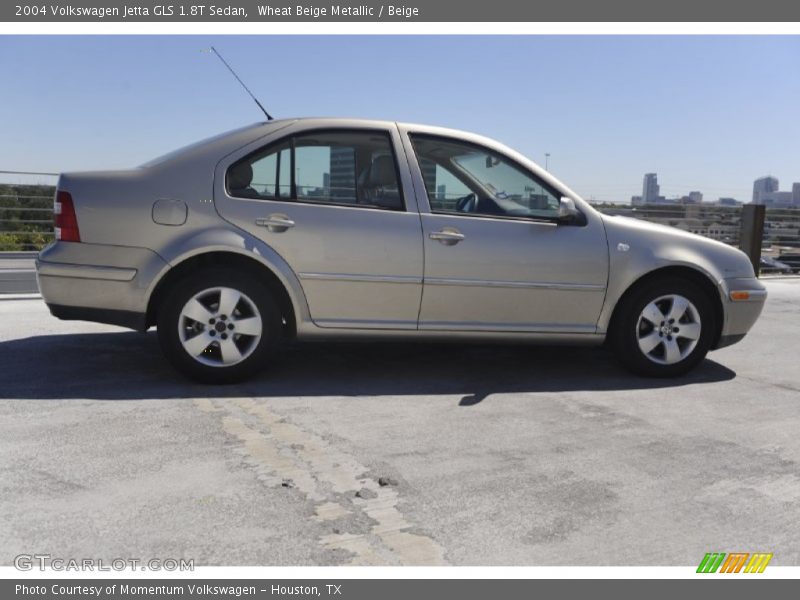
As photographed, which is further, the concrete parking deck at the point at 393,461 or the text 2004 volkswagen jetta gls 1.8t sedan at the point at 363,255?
the text 2004 volkswagen jetta gls 1.8t sedan at the point at 363,255

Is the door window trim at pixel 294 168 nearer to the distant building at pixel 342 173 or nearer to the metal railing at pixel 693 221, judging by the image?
the distant building at pixel 342 173

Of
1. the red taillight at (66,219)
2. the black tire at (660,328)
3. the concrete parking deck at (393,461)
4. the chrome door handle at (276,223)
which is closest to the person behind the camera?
the concrete parking deck at (393,461)

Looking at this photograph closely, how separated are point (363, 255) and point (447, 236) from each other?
54 centimetres

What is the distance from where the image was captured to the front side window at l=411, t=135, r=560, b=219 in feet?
16.7

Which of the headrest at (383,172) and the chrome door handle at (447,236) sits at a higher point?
the headrest at (383,172)

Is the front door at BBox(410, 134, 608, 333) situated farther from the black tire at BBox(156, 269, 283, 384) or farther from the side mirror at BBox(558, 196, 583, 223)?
the black tire at BBox(156, 269, 283, 384)

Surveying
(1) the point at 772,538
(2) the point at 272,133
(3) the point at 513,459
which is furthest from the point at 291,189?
(1) the point at 772,538

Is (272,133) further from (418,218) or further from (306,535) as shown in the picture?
(306,535)

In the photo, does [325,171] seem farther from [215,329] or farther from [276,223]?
[215,329]

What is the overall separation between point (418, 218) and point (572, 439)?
1.70m

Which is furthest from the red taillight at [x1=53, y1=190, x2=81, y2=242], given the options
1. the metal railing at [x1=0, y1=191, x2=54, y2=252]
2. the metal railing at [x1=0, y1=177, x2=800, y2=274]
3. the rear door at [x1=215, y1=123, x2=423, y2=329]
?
the metal railing at [x1=0, y1=177, x2=800, y2=274]

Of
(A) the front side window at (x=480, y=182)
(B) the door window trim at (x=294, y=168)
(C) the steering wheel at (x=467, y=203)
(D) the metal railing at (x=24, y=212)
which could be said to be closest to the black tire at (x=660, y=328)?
(A) the front side window at (x=480, y=182)

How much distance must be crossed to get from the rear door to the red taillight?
0.82m

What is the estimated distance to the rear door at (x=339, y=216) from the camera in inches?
189
